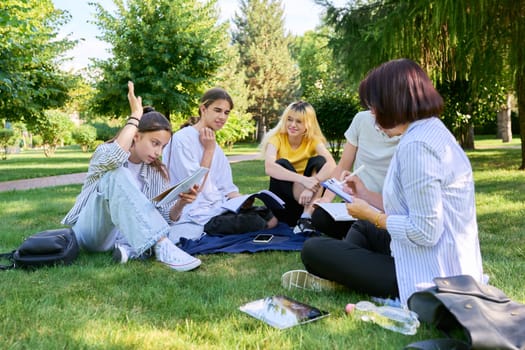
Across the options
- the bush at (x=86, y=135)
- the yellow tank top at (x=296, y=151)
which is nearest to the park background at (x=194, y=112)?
the yellow tank top at (x=296, y=151)

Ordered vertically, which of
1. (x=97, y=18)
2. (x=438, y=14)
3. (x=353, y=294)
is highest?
(x=97, y=18)

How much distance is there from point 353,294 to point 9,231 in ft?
12.0

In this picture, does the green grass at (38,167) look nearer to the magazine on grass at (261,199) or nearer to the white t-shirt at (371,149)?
the magazine on grass at (261,199)

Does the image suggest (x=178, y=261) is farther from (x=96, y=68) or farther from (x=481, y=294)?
(x=96, y=68)

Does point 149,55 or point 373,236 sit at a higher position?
point 149,55

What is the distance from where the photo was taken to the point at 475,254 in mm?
2178

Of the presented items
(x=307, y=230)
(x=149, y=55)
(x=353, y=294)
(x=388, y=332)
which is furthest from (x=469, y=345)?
(x=149, y=55)

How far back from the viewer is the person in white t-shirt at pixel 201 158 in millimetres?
4270

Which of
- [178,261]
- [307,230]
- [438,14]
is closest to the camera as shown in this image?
[178,261]

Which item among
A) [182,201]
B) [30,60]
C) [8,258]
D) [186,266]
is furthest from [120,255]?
[30,60]

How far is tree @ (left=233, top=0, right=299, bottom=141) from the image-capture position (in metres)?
39.5

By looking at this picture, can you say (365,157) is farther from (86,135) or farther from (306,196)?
(86,135)

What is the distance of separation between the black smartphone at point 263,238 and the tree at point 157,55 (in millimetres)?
11106

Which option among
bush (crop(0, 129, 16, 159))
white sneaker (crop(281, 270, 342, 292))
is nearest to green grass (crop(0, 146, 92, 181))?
bush (crop(0, 129, 16, 159))
